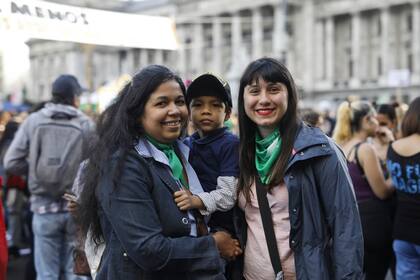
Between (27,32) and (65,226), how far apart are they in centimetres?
→ 188

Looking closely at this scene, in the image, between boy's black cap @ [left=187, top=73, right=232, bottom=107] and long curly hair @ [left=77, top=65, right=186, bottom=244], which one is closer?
long curly hair @ [left=77, top=65, right=186, bottom=244]

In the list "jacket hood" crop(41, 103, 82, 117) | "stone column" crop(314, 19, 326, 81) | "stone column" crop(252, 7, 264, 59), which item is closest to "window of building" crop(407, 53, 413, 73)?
"stone column" crop(314, 19, 326, 81)

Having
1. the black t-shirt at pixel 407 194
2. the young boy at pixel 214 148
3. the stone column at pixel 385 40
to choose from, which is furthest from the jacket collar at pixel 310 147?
the stone column at pixel 385 40

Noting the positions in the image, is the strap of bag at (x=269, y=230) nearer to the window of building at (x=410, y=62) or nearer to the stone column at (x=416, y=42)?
the stone column at (x=416, y=42)

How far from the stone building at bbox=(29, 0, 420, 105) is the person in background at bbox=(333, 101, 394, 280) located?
3995 centimetres

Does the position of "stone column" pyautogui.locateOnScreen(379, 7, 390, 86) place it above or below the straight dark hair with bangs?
above

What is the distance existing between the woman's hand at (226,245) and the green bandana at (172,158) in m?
0.31

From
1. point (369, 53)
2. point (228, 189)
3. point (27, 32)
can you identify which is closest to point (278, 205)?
point (228, 189)

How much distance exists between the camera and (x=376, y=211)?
5125mm

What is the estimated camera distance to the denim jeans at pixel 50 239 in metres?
5.22

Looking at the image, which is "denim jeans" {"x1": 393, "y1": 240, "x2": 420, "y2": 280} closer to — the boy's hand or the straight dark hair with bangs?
the straight dark hair with bangs

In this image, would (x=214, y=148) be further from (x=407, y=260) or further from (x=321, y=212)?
(x=407, y=260)

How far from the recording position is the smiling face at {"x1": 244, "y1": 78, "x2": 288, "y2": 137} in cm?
286

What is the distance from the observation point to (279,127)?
294 centimetres
